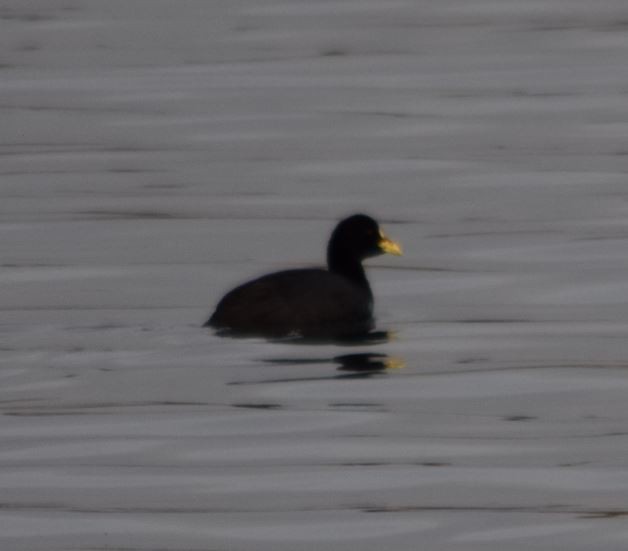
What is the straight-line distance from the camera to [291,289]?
16922 millimetres

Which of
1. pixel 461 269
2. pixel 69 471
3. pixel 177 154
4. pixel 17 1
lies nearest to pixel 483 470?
pixel 69 471

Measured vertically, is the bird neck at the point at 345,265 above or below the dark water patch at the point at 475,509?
above

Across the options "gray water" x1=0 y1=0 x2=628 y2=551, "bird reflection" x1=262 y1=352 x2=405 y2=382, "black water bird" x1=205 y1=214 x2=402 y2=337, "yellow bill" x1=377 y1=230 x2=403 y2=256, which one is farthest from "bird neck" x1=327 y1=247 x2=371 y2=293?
"bird reflection" x1=262 y1=352 x2=405 y2=382

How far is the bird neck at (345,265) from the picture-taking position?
60.0 feet

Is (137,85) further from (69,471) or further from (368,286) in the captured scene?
(69,471)

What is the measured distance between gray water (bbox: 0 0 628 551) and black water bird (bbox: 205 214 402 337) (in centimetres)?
21

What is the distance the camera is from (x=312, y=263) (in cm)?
2028

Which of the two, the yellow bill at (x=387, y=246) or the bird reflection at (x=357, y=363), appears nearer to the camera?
the bird reflection at (x=357, y=363)

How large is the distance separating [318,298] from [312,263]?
309 centimetres

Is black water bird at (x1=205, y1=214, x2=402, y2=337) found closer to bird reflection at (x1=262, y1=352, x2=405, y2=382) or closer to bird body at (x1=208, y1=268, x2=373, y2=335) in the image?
bird body at (x1=208, y1=268, x2=373, y2=335)

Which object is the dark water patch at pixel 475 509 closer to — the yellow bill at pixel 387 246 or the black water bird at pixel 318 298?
the black water bird at pixel 318 298

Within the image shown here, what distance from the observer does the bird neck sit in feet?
60.0

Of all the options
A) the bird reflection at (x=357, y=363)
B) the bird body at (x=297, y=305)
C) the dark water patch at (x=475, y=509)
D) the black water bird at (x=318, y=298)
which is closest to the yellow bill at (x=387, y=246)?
→ the black water bird at (x=318, y=298)

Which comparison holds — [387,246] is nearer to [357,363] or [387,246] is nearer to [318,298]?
[318,298]
